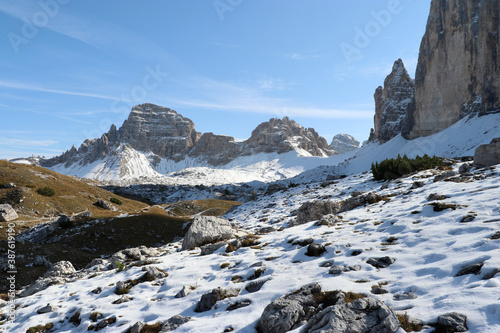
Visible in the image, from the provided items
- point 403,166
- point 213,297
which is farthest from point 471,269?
point 403,166

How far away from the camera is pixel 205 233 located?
62.6 ft

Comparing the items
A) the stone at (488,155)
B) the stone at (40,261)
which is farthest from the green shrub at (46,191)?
the stone at (488,155)

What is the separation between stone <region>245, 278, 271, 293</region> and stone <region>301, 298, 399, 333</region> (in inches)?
126

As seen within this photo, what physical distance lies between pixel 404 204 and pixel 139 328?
1548 cm

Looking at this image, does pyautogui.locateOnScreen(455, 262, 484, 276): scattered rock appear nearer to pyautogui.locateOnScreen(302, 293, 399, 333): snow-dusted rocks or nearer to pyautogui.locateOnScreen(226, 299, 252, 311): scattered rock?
pyautogui.locateOnScreen(302, 293, 399, 333): snow-dusted rocks

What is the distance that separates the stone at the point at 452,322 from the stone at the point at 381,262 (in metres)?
3.62

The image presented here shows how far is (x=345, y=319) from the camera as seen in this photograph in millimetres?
5930

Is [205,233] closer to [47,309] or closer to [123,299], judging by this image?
[123,299]

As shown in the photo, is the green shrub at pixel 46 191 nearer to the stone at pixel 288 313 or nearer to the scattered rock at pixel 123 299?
the scattered rock at pixel 123 299

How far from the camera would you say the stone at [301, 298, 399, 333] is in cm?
573

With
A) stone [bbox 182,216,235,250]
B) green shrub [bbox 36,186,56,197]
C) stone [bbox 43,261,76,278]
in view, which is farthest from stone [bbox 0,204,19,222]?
stone [bbox 182,216,235,250]

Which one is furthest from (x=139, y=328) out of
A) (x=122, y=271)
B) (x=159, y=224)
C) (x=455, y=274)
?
(x=159, y=224)

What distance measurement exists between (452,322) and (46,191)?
5699 centimetres

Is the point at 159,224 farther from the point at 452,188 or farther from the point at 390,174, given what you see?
the point at 452,188
